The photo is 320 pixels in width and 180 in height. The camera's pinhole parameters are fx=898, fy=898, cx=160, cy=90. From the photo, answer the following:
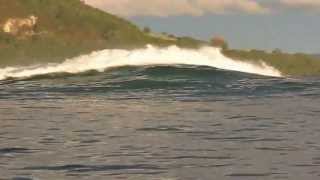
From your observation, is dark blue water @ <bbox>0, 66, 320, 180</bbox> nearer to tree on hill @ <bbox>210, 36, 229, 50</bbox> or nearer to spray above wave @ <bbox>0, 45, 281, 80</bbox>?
spray above wave @ <bbox>0, 45, 281, 80</bbox>

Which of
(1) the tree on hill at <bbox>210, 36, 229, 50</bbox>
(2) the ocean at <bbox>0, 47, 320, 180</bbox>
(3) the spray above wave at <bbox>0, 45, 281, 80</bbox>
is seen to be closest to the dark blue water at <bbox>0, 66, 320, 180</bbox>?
(2) the ocean at <bbox>0, 47, 320, 180</bbox>

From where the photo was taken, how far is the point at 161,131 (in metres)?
20.7

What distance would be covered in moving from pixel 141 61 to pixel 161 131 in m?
29.6

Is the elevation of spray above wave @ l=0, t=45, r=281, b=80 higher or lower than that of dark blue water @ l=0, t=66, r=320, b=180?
higher

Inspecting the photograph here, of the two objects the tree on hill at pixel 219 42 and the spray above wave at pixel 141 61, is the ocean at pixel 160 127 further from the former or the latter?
the tree on hill at pixel 219 42

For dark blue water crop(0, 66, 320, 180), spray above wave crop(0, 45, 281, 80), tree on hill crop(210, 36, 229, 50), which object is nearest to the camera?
dark blue water crop(0, 66, 320, 180)

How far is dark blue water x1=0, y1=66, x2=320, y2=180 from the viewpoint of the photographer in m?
14.9

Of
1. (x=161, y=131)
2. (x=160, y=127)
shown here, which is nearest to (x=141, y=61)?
(x=160, y=127)

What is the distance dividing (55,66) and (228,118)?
2792 centimetres

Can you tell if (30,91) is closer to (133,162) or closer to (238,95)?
(238,95)

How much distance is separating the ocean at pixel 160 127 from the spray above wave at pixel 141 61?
4295mm

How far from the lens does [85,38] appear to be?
19725cm

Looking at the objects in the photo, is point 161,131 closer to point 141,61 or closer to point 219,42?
point 141,61

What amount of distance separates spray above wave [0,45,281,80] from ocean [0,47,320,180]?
430cm
